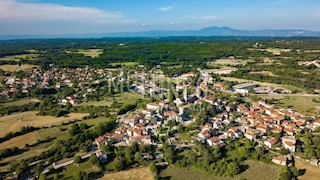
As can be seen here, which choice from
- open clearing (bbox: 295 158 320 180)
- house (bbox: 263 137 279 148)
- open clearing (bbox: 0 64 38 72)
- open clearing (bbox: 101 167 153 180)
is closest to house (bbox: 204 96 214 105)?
house (bbox: 263 137 279 148)

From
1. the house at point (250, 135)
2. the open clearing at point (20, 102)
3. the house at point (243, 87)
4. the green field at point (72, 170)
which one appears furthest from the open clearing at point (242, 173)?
the open clearing at point (20, 102)

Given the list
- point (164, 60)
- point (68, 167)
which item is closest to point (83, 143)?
point (68, 167)

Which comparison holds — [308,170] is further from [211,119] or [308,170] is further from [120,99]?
[120,99]

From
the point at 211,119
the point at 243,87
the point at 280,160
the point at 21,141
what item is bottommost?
the point at 21,141

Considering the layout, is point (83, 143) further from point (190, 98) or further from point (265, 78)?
point (265, 78)

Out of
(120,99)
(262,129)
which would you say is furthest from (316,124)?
(120,99)

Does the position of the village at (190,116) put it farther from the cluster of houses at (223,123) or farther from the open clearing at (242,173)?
the open clearing at (242,173)
